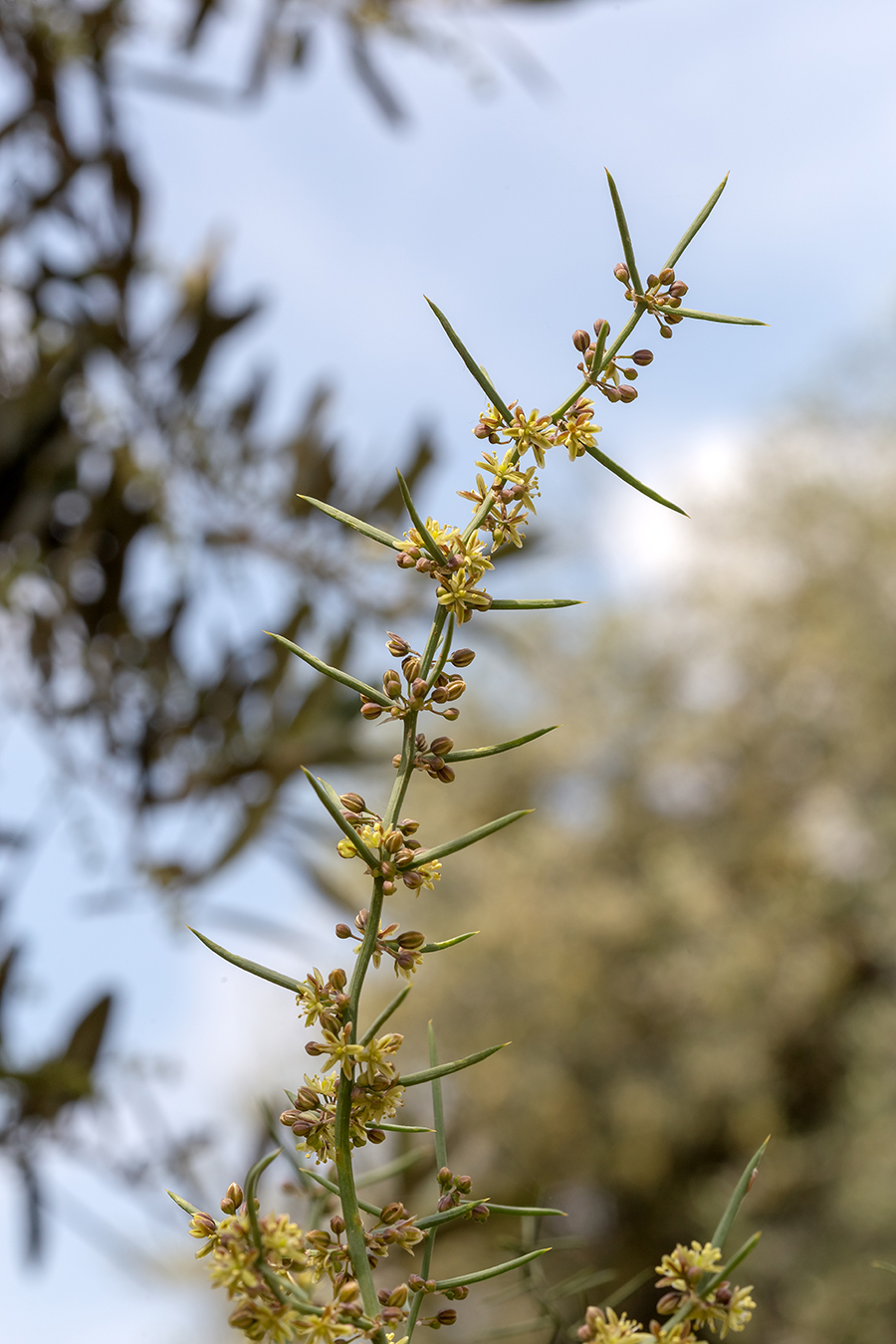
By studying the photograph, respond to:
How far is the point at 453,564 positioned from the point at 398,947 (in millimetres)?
69

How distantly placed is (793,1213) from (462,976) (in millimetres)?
1815

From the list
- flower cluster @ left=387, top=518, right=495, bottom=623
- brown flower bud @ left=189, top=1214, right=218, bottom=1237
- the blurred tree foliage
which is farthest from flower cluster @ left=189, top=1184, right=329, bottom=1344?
the blurred tree foliage

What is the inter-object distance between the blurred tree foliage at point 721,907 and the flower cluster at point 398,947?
4.32 metres

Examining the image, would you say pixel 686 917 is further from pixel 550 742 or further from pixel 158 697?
pixel 158 697

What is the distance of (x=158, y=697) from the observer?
2.70 ft

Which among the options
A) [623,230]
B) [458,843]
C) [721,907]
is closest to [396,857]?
[458,843]

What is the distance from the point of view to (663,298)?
20 cm

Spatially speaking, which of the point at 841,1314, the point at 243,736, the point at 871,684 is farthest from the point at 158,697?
the point at 871,684

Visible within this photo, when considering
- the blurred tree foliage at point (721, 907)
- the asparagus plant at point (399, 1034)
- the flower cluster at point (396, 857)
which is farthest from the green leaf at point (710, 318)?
the blurred tree foliage at point (721, 907)

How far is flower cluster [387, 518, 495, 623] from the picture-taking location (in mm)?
188

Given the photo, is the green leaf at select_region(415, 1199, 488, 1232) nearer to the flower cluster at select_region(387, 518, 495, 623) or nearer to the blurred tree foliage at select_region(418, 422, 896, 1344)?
the flower cluster at select_region(387, 518, 495, 623)

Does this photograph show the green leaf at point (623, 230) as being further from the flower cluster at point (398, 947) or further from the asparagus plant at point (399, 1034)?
the flower cluster at point (398, 947)

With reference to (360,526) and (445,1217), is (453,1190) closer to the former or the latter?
(445,1217)

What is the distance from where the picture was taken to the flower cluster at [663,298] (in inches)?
7.7
